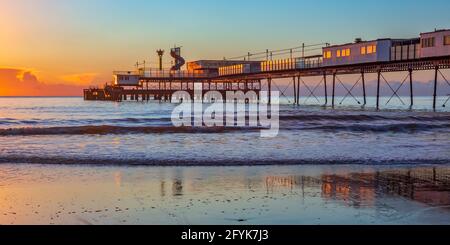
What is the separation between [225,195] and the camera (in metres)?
8.16

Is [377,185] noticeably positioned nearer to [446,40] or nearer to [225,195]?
[225,195]

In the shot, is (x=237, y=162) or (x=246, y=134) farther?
(x=246, y=134)

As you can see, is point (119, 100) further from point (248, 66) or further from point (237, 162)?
point (237, 162)

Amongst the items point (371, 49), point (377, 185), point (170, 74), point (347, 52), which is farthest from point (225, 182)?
point (170, 74)

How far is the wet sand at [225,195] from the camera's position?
6.70 metres

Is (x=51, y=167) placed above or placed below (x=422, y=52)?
below

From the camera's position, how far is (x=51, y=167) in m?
11.9

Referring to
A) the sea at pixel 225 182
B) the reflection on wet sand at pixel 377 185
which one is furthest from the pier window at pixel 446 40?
the reflection on wet sand at pixel 377 185

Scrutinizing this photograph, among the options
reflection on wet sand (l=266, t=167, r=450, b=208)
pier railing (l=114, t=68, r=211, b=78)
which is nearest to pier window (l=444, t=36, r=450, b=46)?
reflection on wet sand (l=266, t=167, r=450, b=208)

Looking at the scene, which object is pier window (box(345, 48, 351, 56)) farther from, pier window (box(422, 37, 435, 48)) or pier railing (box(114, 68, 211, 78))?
pier railing (box(114, 68, 211, 78))

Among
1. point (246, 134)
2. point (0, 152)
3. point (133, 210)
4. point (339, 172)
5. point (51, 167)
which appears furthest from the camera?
point (246, 134)
